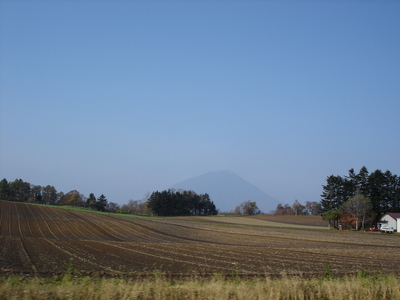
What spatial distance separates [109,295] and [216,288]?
2614 mm

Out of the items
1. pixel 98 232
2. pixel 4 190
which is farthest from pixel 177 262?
pixel 4 190

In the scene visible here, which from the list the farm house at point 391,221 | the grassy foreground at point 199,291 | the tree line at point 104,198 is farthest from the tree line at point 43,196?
the grassy foreground at point 199,291

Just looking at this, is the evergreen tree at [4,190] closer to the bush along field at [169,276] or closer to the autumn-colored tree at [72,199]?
the autumn-colored tree at [72,199]

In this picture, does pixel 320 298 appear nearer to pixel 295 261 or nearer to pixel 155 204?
pixel 295 261

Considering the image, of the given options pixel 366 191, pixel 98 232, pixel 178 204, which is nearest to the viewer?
pixel 98 232

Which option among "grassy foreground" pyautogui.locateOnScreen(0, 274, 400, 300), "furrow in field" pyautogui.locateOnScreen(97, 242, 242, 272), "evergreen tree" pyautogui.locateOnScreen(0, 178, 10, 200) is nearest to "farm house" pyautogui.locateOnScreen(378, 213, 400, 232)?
"furrow in field" pyautogui.locateOnScreen(97, 242, 242, 272)

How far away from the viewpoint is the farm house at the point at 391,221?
2712 inches

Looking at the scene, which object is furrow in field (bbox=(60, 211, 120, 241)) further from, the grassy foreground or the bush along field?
the grassy foreground

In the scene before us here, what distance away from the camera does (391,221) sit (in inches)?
2803

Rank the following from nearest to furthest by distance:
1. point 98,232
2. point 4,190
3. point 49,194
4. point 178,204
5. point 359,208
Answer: point 98,232
point 359,208
point 4,190
point 178,204
point 49,194

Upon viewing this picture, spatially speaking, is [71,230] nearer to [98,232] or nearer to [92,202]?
[98,232]

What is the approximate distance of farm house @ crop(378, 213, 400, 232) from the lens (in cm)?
6888

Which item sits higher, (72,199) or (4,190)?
(4,190)

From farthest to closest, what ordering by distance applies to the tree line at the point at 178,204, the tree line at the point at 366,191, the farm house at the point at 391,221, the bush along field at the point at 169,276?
1. the tree line at the point at 178,204
2. the tree line at the point at 366,191
3. the farm house at the point at 391,221
4. the bush along field at the point at 169,276
